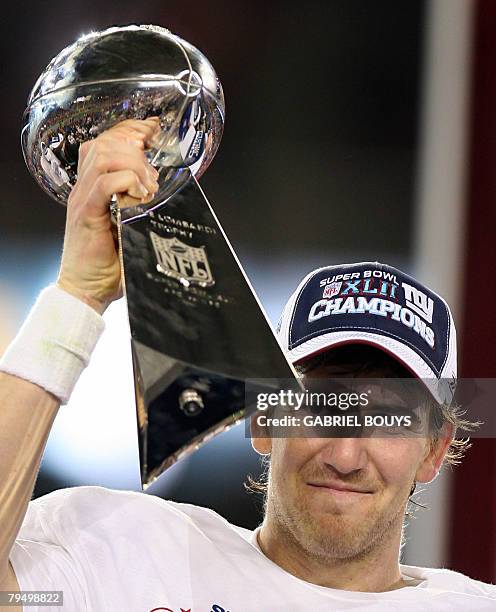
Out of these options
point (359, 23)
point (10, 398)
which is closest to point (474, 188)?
point (359, 23)

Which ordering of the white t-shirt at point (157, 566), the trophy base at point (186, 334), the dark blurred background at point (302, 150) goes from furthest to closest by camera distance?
the dark blurred background at point (302, 150) → the white t-shirt at point (157, 566) → the trophy base at point (186, 334)

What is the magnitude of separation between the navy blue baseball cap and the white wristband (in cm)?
32

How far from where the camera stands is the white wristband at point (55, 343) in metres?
0.89

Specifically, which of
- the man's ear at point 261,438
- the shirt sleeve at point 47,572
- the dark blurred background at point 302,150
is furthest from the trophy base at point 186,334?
the dark blurred background at point 302,150

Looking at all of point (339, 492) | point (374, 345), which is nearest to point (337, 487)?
point (339, 492)

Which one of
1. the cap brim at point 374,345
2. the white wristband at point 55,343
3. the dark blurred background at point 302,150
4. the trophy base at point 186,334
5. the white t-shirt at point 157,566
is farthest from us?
the dark blurred background at point 302,150

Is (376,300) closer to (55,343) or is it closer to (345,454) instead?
(345,454)

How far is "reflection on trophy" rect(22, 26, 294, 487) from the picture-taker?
789 millimetres

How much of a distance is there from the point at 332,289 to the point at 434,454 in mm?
242

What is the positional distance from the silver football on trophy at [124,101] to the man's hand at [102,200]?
2 cm

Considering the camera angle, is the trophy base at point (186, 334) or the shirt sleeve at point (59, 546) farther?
the shirt sleeve at point (59, 546)

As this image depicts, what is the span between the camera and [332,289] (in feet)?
4.04

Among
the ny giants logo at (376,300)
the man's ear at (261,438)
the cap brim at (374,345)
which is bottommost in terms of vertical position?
the man's ear at (261,438)

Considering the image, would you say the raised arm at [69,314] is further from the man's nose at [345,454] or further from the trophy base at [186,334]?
the man's nose at [345,454]
